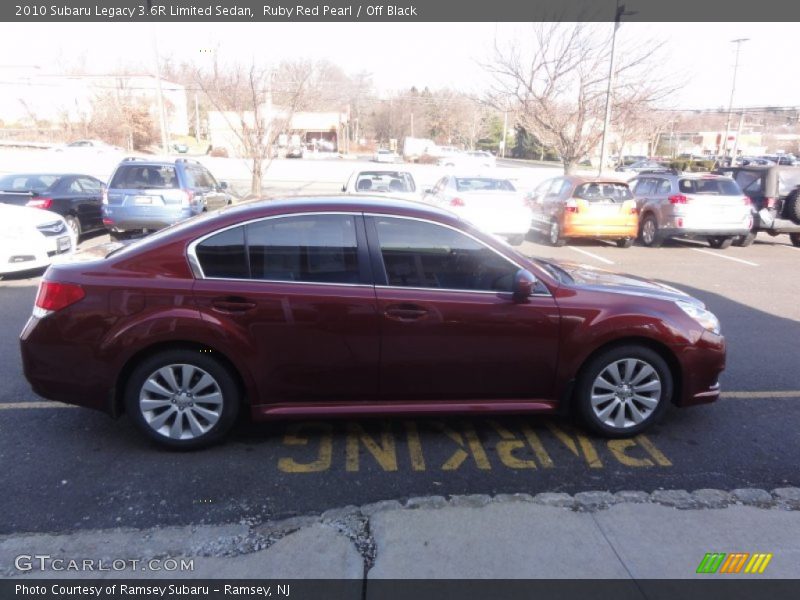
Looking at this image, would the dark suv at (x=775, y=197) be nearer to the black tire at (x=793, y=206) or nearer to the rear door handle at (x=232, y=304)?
the black tire at (x=793, y=206)

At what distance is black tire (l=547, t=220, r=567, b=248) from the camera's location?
13.7 meters

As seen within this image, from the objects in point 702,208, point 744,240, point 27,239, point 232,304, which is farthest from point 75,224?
point 744,240

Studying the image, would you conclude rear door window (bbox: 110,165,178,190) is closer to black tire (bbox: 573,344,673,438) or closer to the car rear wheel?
the car rear wheel

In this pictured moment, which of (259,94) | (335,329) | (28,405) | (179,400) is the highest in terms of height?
(259,94)

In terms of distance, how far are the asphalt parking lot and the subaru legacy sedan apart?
0.85 ft

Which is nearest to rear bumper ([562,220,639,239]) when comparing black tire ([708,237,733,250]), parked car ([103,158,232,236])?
black tire ([708,237,733,250])

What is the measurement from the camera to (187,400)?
3807 mm

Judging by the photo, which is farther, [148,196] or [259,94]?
[259,94]

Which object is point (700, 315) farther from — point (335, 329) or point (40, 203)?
point (40, 203)

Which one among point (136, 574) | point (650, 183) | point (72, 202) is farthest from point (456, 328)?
point (650, 183)

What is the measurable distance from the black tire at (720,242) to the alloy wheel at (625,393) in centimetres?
1144

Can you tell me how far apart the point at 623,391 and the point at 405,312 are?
1.61 metres

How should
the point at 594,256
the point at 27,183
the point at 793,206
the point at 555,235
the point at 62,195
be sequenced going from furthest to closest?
the point at 555,235
the point at 793,206
the point at 594,256
the point at 27,183
the point at 62,195

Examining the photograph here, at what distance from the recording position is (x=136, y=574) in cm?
276
